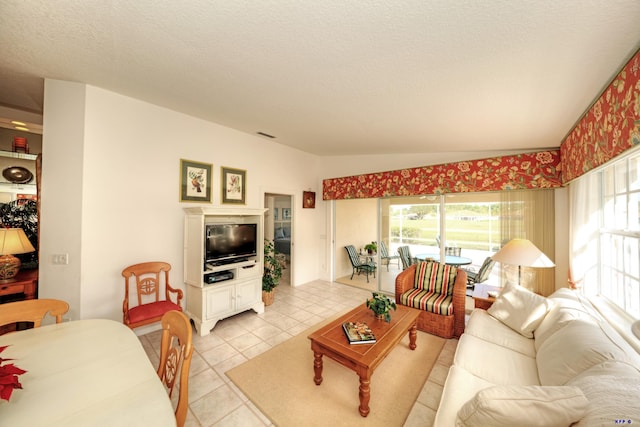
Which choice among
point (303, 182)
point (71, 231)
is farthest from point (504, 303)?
point (71, 231)

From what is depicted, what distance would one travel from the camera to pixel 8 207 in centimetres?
328

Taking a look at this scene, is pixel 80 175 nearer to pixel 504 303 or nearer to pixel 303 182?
pixel 303 182

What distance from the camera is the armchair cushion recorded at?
2557mm

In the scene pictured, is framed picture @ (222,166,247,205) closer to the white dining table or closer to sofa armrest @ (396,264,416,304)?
the white dining table

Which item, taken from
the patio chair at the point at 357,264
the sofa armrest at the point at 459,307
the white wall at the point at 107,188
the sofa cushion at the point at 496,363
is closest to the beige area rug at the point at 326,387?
the sofa armrest at the point at 459,307

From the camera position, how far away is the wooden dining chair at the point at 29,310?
1.60 meters

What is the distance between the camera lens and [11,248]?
2.37 m

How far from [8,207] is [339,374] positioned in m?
4.85

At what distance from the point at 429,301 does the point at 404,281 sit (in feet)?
1.32

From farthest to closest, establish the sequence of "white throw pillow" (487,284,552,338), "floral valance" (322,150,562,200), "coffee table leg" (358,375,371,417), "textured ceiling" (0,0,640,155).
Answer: "floral valance" (322,150,562,200), "white throw pillow" (487,284,552,338), "coffee table leg" (358,375,371,417), "textured ceiling" (0,0,640,155)

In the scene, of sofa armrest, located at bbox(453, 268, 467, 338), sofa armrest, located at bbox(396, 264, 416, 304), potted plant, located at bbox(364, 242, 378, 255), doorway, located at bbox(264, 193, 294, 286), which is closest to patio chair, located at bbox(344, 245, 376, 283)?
potted plant, located at bbox(364, 242, 378, 255)

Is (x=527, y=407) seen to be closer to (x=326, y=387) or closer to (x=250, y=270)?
(x=326, y=387)

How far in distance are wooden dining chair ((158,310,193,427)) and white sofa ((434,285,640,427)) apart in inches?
53.9

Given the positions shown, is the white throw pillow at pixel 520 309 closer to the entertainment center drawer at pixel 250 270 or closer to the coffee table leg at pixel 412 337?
the coffee table leg at pixel 412 337
